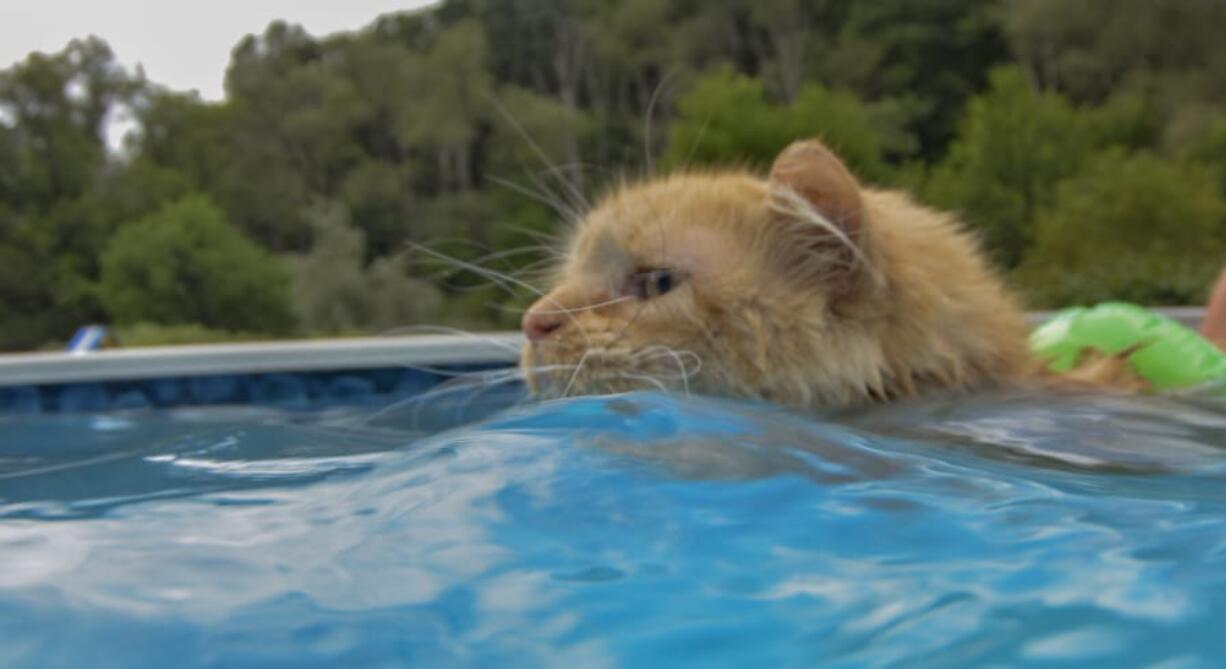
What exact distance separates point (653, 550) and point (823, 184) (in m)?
1.01

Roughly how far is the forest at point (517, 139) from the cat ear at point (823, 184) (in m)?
8.41

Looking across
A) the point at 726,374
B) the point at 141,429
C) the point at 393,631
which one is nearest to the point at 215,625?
the point at 393,631

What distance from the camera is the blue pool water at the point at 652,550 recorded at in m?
0.87

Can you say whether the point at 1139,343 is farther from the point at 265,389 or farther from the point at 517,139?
the point at 517,139

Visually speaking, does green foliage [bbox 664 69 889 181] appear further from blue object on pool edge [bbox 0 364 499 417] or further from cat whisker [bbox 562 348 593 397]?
cat whisker [bbox 562 348 593 397]

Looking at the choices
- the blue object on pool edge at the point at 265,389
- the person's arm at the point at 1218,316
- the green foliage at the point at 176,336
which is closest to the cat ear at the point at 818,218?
the person's arm at the point at 1218,316

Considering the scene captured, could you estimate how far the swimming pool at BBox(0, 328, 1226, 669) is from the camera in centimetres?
87

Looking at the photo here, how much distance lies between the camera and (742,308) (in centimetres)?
193

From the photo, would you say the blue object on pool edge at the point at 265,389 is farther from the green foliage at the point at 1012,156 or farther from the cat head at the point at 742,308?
the green foliage at the point at 1012,156

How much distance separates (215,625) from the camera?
92 cm

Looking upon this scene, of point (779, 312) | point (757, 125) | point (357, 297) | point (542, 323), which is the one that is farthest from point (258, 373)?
point (357, 297)

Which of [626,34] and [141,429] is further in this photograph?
[626,34]

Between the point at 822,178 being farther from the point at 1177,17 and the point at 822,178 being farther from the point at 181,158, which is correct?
the point at 181,158

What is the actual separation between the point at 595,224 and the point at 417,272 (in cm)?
1799
